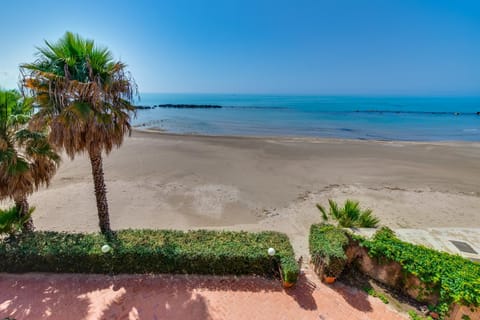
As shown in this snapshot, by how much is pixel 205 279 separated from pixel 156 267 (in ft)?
4.93

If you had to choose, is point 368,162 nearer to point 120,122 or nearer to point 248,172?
point 248,172

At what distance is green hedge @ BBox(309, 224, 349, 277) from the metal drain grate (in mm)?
3861

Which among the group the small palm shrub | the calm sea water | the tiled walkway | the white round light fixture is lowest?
the tiled walkway

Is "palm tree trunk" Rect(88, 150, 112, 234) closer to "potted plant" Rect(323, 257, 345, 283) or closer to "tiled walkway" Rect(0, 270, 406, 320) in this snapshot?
"tiled walkway" Rect(0, 270, 406, 320)

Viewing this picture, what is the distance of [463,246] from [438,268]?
293cm

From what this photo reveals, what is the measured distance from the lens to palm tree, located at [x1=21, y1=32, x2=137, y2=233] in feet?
18.5

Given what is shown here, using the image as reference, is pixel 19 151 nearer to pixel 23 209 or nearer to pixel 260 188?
pixel 23 209

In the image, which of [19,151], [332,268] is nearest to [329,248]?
[332,268]

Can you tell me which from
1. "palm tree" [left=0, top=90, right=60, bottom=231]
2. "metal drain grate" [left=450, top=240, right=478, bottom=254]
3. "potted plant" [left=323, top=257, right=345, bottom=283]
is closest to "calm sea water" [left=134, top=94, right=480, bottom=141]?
"palm tree" [left=0, top=90, right=60, bottom=231]

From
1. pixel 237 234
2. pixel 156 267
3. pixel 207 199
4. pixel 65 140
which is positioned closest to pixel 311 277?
pixel 237 234

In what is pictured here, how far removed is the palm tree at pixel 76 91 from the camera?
5633 mm

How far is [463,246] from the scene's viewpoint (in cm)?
725

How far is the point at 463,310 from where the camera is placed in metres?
4.95

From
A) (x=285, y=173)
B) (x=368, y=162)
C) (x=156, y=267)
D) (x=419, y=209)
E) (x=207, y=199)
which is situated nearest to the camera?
(x=156, y=267)
